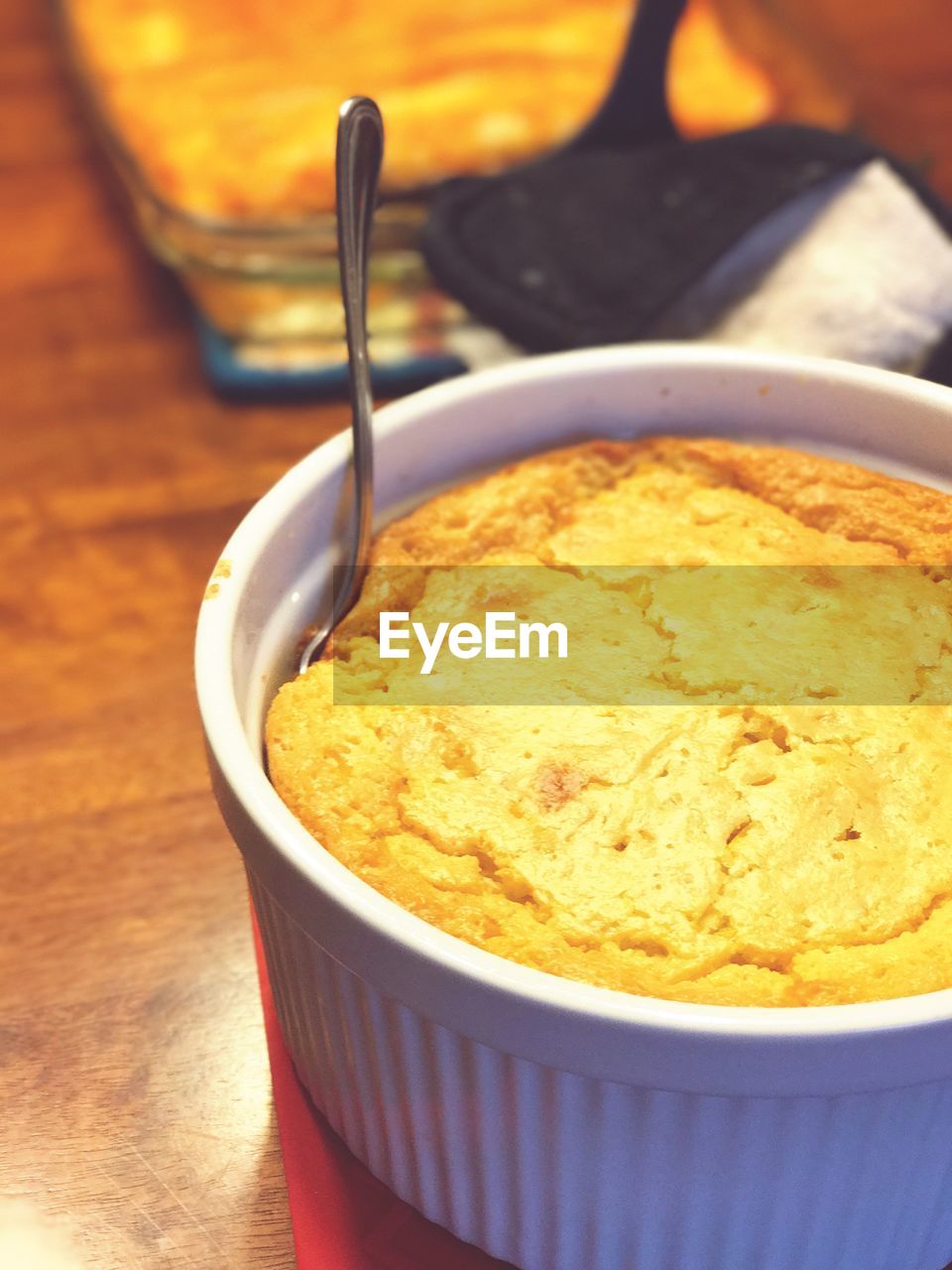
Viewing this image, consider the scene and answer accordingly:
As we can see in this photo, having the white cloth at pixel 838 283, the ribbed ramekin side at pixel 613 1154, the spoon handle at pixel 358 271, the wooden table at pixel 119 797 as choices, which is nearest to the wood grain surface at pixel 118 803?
the wooden table at pixel 119 797

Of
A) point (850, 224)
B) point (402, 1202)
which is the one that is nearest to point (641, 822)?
point (402, 1202)

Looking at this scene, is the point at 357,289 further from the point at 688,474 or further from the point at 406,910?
the point at 406,910

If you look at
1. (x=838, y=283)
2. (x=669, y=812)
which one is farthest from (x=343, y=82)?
(x=669, y=812)

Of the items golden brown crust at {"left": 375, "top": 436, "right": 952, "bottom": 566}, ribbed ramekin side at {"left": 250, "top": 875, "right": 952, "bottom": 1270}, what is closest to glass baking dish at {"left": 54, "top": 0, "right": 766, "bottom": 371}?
golden brown crust at {"left": 375, "top": 436, "right": 952, "bottom": 566}

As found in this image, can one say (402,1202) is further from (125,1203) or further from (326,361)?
(326,361)

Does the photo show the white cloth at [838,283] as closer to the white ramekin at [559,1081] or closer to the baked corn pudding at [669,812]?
the baked corn pudding at [669,812]

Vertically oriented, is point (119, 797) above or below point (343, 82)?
below
